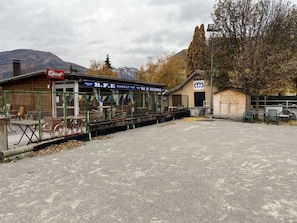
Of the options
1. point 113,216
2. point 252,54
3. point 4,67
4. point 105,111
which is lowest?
point 113,216

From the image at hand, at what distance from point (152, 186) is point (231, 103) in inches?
578

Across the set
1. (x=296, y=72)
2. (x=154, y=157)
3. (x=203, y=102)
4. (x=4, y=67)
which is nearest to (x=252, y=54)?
(x=296, y=72)

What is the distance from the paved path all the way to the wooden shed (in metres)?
10.0

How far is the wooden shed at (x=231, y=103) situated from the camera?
16844mm

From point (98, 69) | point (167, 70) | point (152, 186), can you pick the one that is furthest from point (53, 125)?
point (98, 69)

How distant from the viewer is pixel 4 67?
148 m

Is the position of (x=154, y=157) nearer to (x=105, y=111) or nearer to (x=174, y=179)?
(x=174, y=179)

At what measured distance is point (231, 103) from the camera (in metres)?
17.4

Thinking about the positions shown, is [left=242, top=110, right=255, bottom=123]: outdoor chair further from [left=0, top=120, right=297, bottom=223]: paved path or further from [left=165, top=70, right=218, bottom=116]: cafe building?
[left=0, top=120, right=297, bottom=223]: paved path

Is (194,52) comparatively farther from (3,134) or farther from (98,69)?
(3,134)

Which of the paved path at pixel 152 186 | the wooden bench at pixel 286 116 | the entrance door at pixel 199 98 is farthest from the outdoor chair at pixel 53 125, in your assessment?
the entrance door at pixel 199 98

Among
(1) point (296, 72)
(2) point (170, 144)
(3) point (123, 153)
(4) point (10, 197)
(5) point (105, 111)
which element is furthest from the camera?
(1) point (296, 72)

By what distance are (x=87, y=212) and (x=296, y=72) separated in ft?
54.7

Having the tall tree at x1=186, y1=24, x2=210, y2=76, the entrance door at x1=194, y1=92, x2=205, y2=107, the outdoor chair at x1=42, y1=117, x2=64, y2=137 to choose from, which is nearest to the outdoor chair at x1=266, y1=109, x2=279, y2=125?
the entrance door at x1=194, y1=92, x2=205, y2=107
